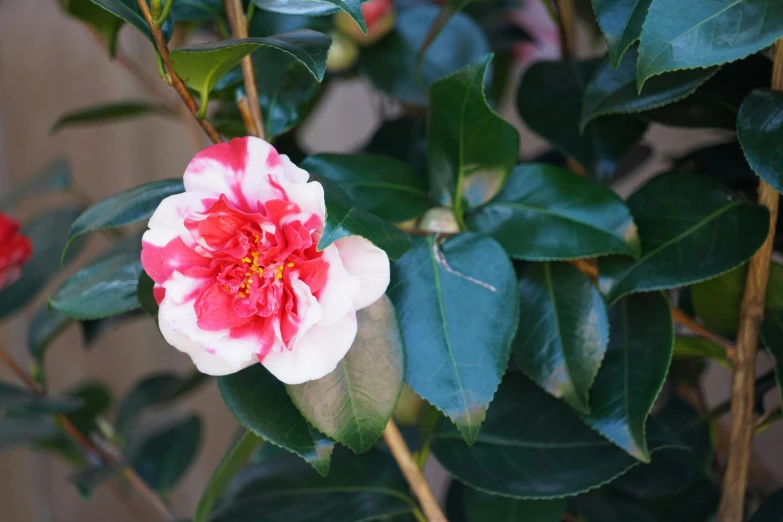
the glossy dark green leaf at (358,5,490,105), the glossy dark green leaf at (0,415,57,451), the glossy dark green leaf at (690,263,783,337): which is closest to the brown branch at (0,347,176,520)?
the glossy dark green leaf at (0,415,57,451)

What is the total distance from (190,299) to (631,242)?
242 mm

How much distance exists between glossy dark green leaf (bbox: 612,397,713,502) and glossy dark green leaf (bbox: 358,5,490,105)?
37 centimetres

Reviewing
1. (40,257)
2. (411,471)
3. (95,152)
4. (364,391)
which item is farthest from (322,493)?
(95,152)

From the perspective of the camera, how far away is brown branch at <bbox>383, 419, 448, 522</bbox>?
1.45ft

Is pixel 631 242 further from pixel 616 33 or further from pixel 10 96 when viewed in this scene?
pixel 10 96

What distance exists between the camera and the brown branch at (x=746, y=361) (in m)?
0.42

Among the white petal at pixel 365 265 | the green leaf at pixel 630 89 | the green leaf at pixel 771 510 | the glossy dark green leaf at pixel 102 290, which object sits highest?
the green leaf at pixel 630 89

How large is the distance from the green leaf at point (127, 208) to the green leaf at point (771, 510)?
18.0 inches

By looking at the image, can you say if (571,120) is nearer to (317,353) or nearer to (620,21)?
(620,21)

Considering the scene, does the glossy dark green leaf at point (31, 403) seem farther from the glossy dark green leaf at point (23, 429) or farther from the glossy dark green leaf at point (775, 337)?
the glossy dark green leaf at point (775, 337)

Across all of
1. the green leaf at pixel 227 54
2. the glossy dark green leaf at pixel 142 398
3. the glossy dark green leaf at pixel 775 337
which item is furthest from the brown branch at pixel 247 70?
the glossy dark green leaf at pixel 142 398

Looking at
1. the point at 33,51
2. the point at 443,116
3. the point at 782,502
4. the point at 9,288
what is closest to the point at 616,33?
the point at 443,116

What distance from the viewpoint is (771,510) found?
1.62ft

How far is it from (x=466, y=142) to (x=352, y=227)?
0.44ft
